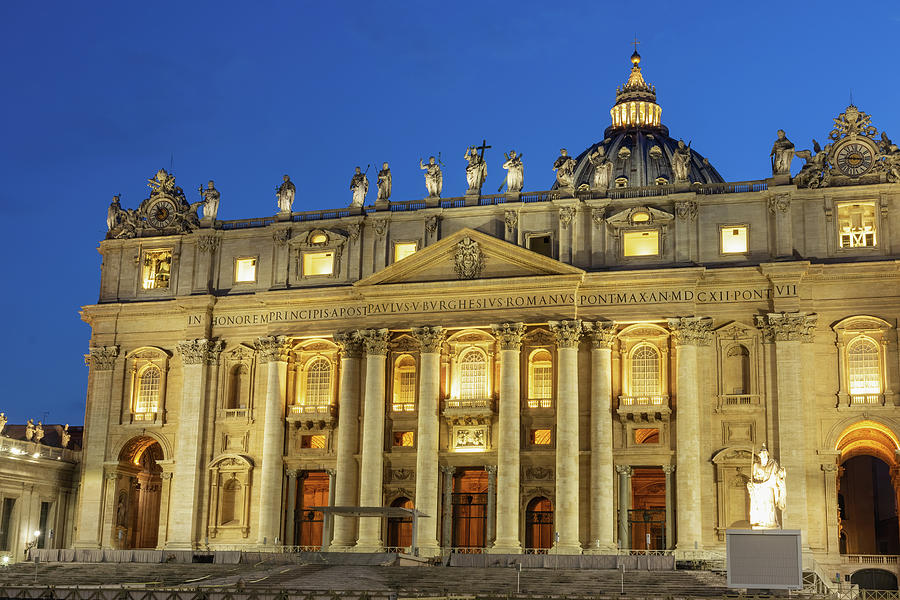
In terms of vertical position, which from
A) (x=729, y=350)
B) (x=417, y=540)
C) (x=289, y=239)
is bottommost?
(x=417, y=540)

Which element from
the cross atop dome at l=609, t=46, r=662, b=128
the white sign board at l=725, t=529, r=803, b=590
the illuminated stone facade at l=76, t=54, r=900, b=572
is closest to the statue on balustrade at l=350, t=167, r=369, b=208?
the illuminated stone facade at l=76, t=54, r=900, b=572

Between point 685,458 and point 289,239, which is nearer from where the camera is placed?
point 685,458

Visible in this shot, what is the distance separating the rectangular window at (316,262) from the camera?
68.6 meters

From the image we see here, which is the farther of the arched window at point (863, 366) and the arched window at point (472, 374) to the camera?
the arched window at point (472, 374)

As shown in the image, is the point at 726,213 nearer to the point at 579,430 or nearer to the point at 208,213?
the point at 579,430

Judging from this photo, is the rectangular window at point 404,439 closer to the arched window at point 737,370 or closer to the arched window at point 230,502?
the arched window at point 230,502

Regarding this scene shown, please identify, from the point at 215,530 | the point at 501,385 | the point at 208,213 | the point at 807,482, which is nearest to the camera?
the point at 807,482

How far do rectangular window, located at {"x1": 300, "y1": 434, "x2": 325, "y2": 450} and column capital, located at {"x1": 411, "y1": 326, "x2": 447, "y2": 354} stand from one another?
26.1ft

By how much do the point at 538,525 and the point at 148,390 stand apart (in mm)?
24099

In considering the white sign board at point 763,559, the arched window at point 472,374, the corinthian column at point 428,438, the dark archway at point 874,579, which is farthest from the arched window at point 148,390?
the dark archway at point 874,579

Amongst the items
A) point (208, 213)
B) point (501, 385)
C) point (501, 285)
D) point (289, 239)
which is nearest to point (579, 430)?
point (501, 385)

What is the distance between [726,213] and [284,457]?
2718 cm

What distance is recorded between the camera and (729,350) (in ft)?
201

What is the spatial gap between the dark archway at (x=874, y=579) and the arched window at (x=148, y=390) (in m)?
39.4
